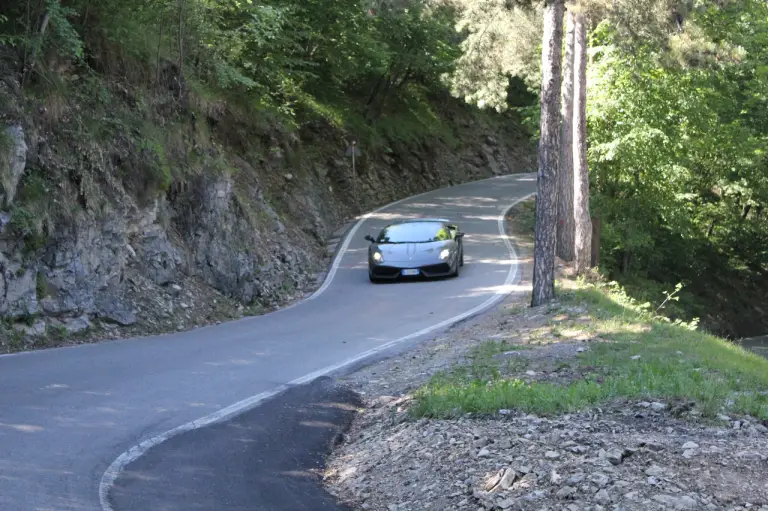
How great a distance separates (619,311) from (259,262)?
9235 mm

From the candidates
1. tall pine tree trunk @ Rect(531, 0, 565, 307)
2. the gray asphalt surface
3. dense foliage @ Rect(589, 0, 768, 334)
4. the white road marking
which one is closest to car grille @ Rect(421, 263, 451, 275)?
the white road marking

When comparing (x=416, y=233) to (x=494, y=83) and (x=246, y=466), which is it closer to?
(x=494, y=83)

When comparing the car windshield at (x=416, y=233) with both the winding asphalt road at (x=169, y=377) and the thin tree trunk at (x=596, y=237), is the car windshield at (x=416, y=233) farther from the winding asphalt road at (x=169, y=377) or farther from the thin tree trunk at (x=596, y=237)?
the thin tree trunk at (x=596, y=237)

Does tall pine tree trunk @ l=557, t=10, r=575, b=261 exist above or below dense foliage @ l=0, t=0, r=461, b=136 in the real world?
below

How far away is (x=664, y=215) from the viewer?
2823cm

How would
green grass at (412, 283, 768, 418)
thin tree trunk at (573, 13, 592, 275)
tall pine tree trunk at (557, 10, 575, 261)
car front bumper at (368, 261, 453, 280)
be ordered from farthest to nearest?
1. tall pine tree trunk at (557, 10, 575, 261)
2. car front bumper at (368, 261, 453, 280)
3. thin tree trunk at (573, 13, 592, 275)
4. green grass at (412, 283, 768, 418)

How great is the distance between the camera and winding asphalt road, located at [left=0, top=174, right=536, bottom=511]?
715cm

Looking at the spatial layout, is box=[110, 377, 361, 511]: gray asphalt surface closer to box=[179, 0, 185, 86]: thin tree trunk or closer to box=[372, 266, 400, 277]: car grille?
box=[372, 266, 400, 277]: car grille

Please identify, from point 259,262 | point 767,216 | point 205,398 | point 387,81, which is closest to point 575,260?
point 259,262

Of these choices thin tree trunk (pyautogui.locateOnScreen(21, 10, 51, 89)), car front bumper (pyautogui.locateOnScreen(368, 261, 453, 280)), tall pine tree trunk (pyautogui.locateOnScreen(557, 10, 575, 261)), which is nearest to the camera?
thin tree trunk (pyautogui.locateOnScreen(21, 10, 51, 89))

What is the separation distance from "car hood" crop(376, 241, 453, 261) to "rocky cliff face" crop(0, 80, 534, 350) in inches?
91.9

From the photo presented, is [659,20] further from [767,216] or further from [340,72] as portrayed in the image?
[767,216]

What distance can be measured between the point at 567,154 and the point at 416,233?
4.72 metres

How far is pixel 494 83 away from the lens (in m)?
30.5
